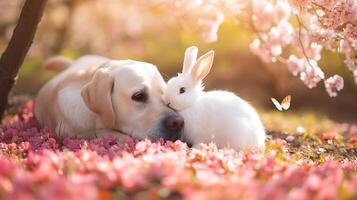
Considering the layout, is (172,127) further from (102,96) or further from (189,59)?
(102,96)

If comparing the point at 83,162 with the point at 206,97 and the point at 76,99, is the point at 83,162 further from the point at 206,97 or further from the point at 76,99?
the point at 76,99

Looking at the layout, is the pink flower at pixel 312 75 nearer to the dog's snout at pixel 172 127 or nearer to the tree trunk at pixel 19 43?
the dog's snout at pixel 172 127

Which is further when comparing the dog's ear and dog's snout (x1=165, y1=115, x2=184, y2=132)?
the dog's ear

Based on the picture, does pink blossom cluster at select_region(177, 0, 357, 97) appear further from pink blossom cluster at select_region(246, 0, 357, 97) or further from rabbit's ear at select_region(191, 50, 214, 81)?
rabbit's ear at select_region(191, 50, 214, 81)

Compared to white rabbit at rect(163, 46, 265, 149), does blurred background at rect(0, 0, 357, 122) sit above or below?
above

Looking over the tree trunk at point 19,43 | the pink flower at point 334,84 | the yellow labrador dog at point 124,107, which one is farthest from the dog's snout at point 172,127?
the tree trunk at point 19,43

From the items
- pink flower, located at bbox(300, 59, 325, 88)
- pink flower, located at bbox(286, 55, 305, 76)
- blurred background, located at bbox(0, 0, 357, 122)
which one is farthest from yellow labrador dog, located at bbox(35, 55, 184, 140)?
blurred background, located at bbox(0, 0, 357, 122)
